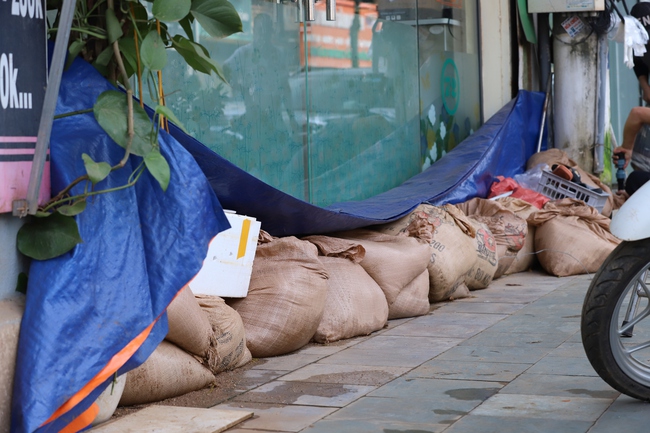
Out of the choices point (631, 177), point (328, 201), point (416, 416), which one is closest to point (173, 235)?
point (416, 416)

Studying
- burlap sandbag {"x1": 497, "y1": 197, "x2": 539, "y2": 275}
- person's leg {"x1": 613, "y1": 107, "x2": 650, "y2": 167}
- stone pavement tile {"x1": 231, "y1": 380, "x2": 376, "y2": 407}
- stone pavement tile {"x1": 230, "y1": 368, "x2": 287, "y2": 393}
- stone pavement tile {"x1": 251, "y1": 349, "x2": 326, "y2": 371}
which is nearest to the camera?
stone pavement tile {"x1": 231, "y1": 380, "x2": 376, "y2": 407}

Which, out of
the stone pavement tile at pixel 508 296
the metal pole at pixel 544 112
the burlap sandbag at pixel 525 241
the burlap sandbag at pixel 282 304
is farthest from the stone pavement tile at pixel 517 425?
the metal pole at pixel 544 112

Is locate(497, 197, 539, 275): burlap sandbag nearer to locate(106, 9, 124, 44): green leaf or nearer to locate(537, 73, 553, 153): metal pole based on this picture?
locate(537, 73, 553, 153): metal pole

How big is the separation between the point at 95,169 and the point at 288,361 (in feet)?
5.62

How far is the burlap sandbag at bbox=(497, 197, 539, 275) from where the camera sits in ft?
22.5

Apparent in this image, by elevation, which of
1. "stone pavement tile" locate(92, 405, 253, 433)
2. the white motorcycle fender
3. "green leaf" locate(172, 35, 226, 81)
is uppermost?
"green leaf" locate(172, 35, 226, 81)

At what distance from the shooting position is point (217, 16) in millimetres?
3125

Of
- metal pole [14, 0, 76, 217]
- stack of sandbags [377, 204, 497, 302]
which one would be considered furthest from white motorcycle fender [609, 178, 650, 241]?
stack of sandbags [377, 204, 497, 302]

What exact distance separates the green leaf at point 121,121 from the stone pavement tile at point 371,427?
1.08 m

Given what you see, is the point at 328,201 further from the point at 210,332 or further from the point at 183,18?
the point at 183,18

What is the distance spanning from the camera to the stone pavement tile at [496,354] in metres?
4.18

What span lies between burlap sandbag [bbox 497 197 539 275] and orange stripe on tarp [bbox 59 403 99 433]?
14.0 feet

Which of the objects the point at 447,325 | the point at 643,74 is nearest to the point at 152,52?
the point at 447,325

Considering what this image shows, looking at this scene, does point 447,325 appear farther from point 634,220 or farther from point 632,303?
point 634,220
